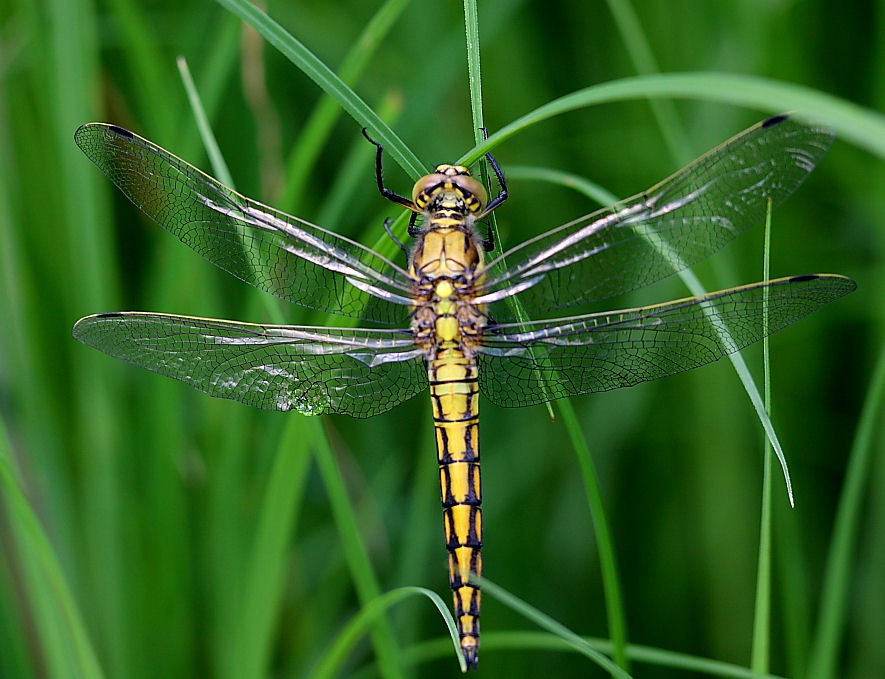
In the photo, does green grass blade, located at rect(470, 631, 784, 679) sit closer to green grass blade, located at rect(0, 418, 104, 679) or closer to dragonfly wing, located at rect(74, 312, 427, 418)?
dragonfly wing, located at rect(74, 312, 427, 418)

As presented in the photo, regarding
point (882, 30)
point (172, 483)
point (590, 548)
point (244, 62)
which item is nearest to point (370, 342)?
point (172, 483)

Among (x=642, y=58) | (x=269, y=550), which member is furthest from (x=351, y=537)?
(x=642, y=58)

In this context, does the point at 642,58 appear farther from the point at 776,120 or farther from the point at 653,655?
Result: the point at 653,655

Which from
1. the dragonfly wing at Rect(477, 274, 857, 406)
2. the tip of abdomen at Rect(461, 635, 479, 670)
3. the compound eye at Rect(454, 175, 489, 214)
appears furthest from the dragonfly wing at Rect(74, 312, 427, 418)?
the tip of abdomen at Rect(461, 635, 479, 670)

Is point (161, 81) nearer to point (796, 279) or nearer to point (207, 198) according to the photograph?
point (207, 198)

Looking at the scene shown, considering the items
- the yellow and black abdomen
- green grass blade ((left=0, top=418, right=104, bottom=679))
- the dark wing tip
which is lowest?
green grass blade ((left=0, top=418, right=104, bottom=679))

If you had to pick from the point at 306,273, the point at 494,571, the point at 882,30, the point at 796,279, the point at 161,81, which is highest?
the point at 882,30

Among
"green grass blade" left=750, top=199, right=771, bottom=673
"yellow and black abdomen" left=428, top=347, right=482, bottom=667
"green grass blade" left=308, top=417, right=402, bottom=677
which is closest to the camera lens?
"green grass blade" left=750, top=199, right=771, bottom=673
